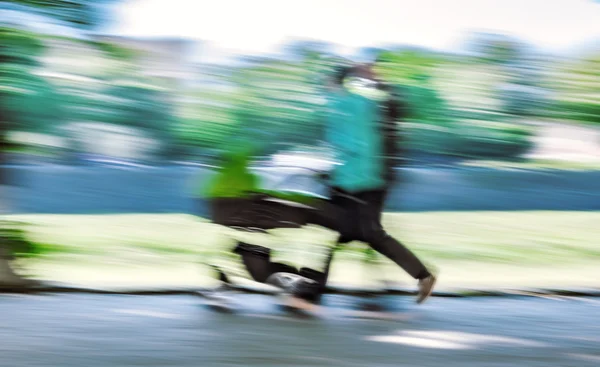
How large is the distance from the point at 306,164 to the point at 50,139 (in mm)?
2940

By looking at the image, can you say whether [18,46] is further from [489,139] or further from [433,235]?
[489,139]

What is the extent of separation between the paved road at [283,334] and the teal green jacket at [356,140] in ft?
2.64

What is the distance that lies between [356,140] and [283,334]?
1.22 meters

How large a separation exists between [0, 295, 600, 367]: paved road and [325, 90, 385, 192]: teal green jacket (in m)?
0.81

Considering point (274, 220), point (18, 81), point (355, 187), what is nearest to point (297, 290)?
point (274, 220)

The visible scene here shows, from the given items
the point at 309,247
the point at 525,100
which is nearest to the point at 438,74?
the point at 525,100

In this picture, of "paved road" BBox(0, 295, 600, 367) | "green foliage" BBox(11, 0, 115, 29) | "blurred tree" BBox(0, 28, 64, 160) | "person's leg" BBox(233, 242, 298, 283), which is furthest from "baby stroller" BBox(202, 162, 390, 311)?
"green foliage" BBox(11, 0, 115, 29)

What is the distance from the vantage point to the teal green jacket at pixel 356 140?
19.5ft

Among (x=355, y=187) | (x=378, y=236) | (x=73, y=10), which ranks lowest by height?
(x=378, y=236)

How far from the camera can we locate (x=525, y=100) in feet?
40.6

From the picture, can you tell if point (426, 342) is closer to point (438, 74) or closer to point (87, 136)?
point (87, 136)

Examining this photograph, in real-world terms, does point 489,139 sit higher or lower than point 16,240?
higher

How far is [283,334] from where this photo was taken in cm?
550

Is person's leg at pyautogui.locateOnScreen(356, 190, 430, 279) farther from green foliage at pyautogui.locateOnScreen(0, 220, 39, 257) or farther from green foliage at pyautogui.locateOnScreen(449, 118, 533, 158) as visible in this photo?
green foliage at pyautogui.locateOnScreen(449, 118, 533, 158)
